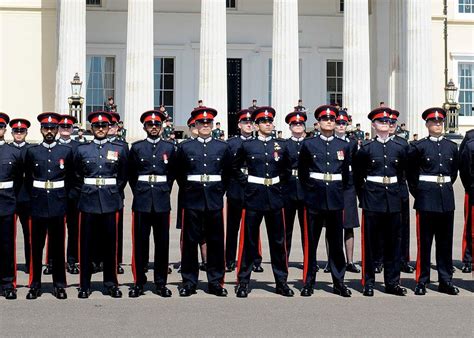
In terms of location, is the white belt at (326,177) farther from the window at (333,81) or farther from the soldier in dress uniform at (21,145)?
the window at (333,81)

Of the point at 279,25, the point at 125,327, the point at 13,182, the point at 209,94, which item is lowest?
the point at 125,327

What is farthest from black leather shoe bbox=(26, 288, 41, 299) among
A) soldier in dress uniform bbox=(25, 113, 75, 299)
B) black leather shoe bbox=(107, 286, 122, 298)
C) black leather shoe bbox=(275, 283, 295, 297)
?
black leather shoe bbox=(275, 283, 295, 297)

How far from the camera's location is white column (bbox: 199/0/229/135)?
36.0 m

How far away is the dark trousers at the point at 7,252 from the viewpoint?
12.3 meters

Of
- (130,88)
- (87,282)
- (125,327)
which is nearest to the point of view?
(125,327)

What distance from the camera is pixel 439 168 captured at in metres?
12.7

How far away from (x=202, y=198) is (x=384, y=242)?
2496mm

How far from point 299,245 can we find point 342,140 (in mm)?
5545

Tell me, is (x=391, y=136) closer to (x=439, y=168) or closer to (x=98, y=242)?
(x=439, y=168)

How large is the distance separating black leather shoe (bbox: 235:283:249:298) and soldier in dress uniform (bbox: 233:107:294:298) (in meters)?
0.30

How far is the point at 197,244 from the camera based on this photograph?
12.7 m

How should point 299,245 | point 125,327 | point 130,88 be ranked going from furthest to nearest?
point 130,88, point 299,245, point 125,327

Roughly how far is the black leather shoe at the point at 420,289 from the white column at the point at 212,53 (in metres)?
A: 24.0

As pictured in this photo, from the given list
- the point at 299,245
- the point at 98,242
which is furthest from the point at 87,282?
the point at 299,245
